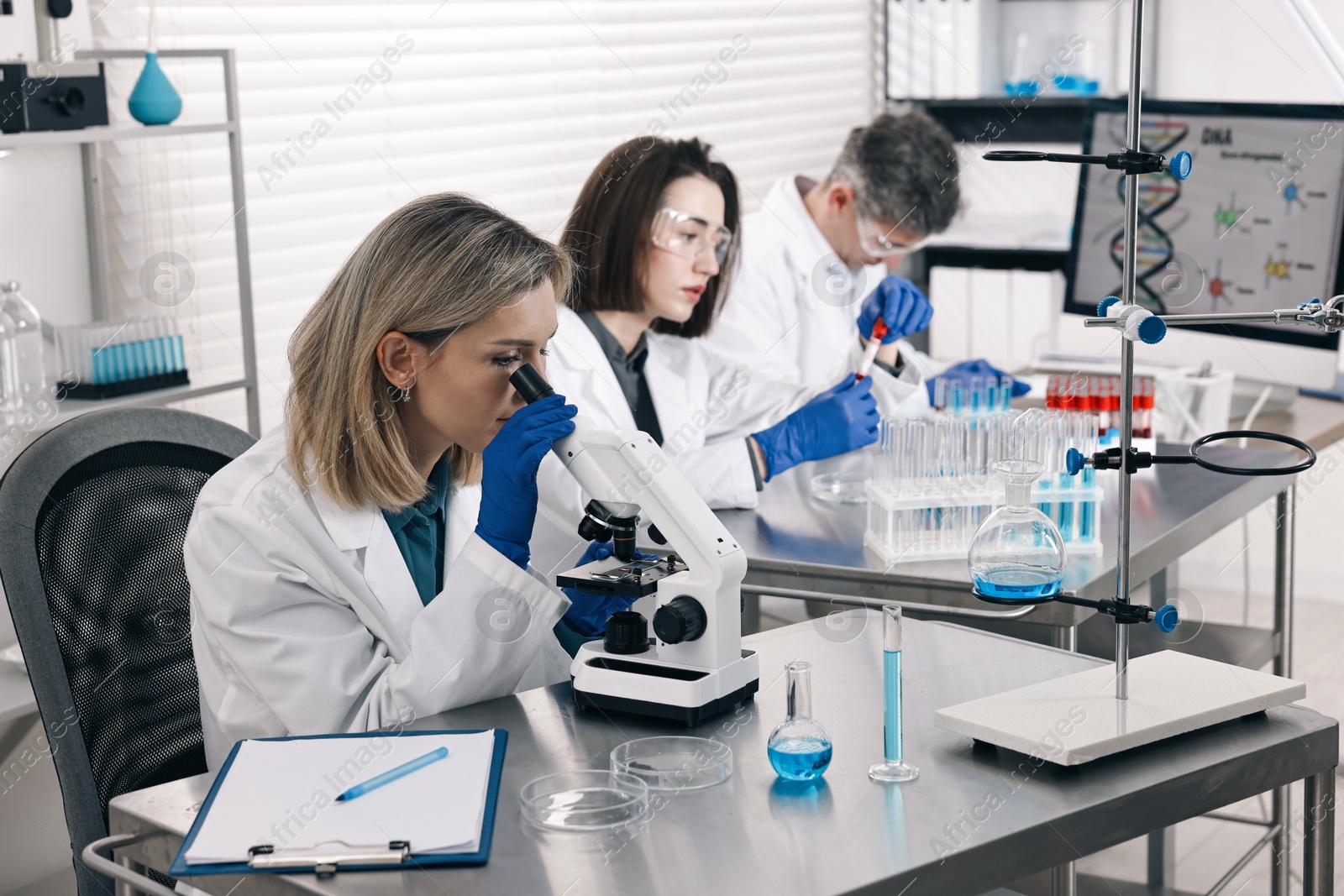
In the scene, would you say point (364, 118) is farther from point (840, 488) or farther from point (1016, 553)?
point (1016, 553)

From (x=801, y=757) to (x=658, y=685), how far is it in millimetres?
189

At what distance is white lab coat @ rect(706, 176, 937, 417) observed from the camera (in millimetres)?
3348

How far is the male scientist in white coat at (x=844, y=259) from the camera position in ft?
10.5

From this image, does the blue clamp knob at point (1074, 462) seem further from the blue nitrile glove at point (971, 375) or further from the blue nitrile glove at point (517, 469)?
the blue nitrile glove at point (971, 375)

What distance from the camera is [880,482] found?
2.08 m

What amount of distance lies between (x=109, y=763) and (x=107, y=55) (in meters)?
1.45

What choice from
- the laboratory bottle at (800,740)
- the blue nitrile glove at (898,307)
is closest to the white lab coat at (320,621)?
the laboratory bottle at (800,740)

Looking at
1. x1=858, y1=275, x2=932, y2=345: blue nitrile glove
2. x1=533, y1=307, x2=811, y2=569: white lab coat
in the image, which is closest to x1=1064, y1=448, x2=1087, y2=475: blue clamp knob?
x1=533, y1=307, x2=811, y2=569: white lab coat

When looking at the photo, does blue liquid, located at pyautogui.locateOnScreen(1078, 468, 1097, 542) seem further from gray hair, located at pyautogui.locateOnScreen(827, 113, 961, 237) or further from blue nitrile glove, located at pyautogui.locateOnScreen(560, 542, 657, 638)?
gray hair, located at pyautogui.locateOnScreen(827, 113, 961, 237)

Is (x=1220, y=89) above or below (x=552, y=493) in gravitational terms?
above

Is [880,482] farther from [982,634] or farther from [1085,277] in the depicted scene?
[1085,277]

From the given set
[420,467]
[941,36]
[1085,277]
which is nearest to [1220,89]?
[941,36]

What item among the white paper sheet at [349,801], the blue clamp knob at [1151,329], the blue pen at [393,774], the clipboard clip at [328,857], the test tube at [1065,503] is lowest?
the clipboard clip at [328,857]

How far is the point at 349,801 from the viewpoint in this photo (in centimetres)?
116
